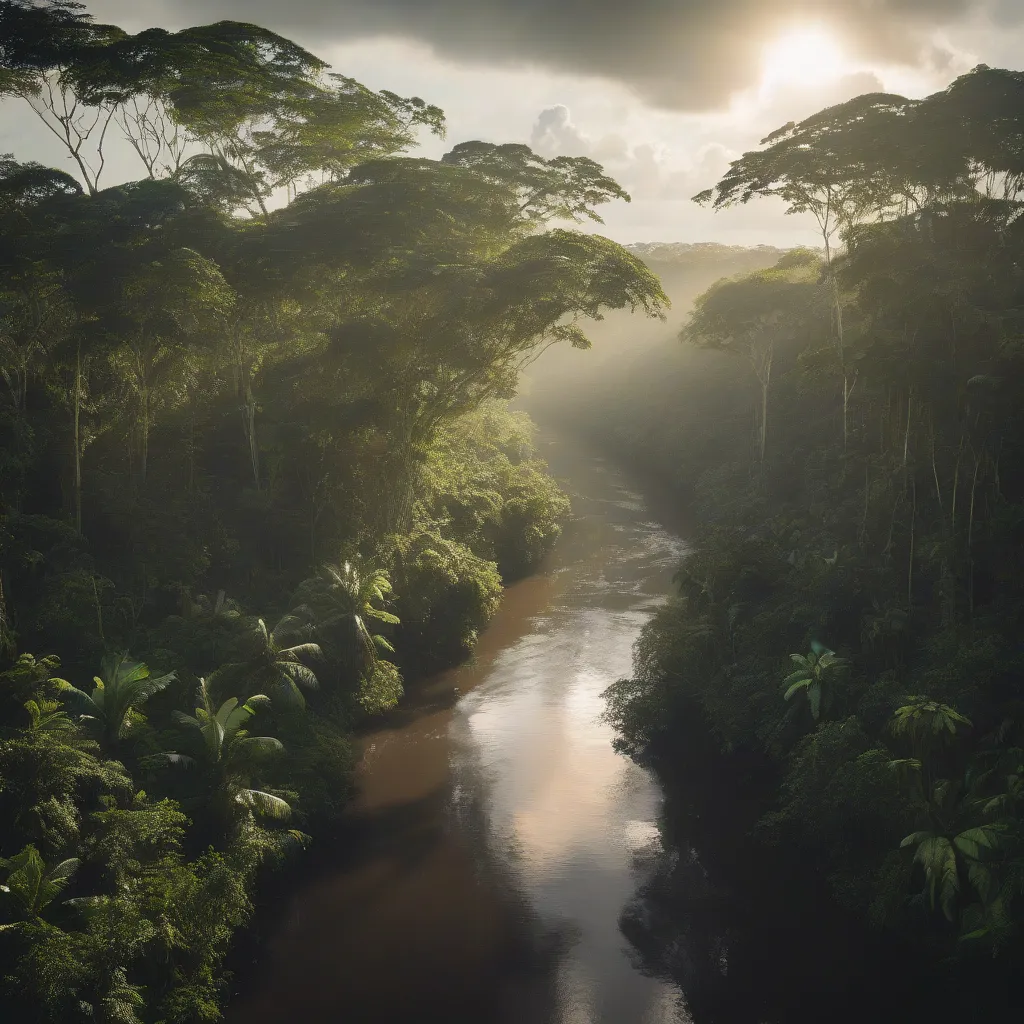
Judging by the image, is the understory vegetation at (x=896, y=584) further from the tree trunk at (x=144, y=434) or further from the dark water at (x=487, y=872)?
the tree trunk at (x=144, y=434)

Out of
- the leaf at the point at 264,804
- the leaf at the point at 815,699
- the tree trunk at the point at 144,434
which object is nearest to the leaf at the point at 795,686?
the leaf at the point at 815,699

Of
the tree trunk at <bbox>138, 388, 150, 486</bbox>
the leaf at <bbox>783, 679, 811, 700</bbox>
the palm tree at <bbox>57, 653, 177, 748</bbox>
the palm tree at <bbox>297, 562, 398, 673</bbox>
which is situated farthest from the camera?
the tree trunk at <bbox>138, 388, 150, 486</bbox>

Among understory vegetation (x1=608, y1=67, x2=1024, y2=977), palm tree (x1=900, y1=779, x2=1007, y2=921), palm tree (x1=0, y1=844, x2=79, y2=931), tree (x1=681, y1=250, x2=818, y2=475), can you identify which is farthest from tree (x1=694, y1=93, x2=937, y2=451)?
palm tree (x1=0, y1=844, x2=79, y2=931)

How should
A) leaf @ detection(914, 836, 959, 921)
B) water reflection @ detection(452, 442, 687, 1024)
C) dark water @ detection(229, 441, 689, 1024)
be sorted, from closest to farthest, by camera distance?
leaf @ detection(914, 836, 959, 921), dark water @ detection(229, 441, 689, 1024), water reflection @ detection(452, 442, 687, 1024)

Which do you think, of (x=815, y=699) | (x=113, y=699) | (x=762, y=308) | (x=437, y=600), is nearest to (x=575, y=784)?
(x=815, y=699)

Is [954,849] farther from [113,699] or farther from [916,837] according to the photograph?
[113,699]

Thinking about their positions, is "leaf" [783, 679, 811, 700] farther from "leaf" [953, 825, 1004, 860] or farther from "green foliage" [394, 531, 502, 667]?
"green foliage" [394, 531, 502, 667]

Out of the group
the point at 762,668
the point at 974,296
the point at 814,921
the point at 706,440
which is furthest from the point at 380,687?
the point at 706,440

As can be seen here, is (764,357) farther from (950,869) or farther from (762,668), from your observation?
(950,869)

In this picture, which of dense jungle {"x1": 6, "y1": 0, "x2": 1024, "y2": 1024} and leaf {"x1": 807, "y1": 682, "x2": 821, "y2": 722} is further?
leaf {"x1": 807, "y1": 682, "x2": 821, "y2": 722}
